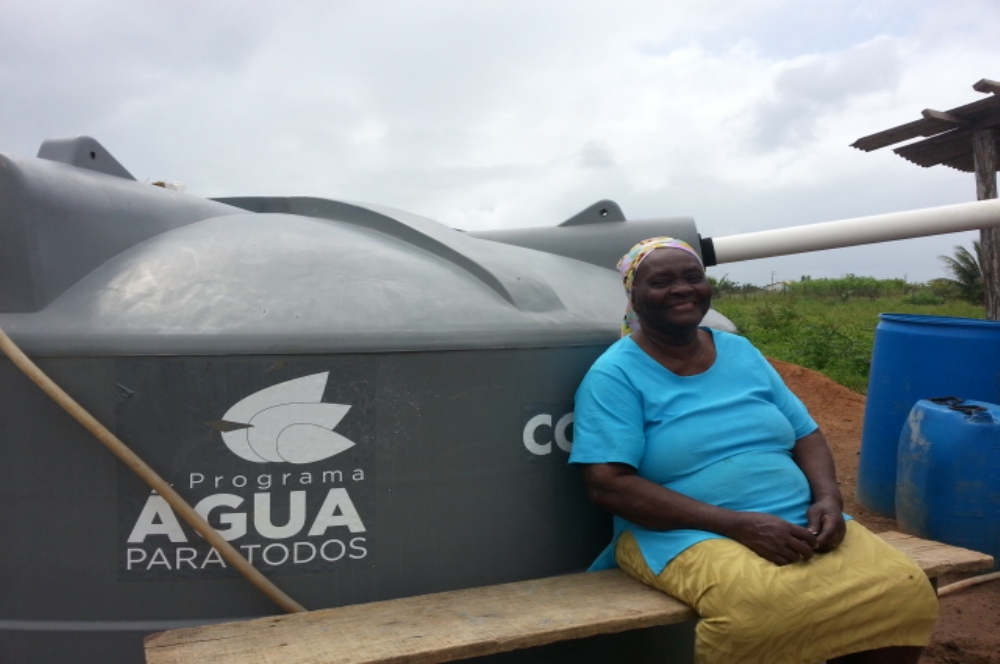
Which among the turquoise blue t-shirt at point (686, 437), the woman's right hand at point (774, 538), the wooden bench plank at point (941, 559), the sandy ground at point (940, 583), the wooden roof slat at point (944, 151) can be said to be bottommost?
the sandy ground at point (940, 583)

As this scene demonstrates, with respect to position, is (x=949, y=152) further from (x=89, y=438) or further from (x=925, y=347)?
(x=89, y=438)

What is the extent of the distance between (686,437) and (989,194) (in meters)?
5.79

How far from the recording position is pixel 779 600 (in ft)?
6.07

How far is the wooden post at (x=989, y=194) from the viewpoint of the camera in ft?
21.1

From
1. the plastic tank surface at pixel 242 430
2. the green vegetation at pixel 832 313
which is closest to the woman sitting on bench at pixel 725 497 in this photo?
the plastic tank surface at pixel 242 430

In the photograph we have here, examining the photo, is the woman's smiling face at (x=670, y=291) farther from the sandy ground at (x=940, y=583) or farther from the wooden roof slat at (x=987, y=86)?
the wooden roof slat at (x=987, y=86)

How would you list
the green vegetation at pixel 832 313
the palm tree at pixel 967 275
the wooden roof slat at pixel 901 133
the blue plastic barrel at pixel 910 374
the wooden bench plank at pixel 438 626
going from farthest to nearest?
the palm tree at pixel 967 275 → the green vegetation at pixel 832 313 → the wooden roof slat at pixel 901 133 → the blue plastic barrel at pixel 910 374 → the wooden bench plank at pixel 438 626

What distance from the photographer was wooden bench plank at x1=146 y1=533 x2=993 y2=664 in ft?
5.70

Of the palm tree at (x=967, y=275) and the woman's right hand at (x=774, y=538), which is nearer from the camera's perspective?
the woman's right hand at (x=774, y=538)

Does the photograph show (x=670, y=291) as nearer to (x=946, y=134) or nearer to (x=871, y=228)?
(x=871, y=228)

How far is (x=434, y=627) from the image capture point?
6.10 ft

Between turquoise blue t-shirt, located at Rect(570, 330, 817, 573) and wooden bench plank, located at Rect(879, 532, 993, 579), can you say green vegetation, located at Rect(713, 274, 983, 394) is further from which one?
turquoise blue t-shirt, located at Rect(570, 330, 817, 573)

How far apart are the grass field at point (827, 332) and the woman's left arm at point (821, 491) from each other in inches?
278

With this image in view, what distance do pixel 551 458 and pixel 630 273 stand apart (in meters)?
0.55
